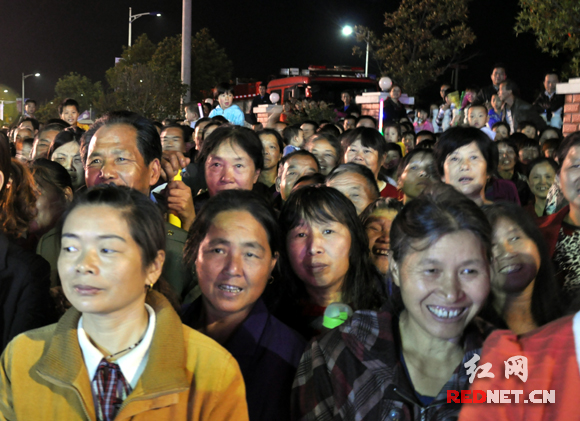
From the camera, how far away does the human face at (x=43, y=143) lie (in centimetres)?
628

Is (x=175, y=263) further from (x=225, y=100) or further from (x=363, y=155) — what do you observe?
(x=225, y=100)

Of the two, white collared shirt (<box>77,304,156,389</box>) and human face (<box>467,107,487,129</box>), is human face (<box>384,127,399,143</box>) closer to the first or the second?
human face (<box>467,107,487,129</box>)

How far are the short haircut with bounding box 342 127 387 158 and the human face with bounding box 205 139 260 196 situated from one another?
1.67 m

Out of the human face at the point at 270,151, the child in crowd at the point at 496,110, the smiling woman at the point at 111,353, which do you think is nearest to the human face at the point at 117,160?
the smiling woman at the point at 111,353

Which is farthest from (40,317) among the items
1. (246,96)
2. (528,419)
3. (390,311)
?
(246,96)

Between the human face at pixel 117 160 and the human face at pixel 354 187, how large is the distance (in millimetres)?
1357

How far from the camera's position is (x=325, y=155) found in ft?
19.9

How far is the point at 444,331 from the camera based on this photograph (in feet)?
7.74

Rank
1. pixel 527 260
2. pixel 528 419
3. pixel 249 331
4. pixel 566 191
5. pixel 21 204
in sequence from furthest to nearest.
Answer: pixel 566 191 < pixel 21 204 < pixel 527 260 < pixel 249 331 < pixel 528 419

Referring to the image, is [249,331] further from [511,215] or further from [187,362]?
[511,215]

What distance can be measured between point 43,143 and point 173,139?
1.28 metres

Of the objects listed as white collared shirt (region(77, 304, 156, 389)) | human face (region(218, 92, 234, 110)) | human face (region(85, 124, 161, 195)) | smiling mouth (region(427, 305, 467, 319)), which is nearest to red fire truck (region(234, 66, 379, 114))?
human face (region(218, 92, 234, 110))

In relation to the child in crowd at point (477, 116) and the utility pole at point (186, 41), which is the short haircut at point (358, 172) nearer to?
the child in crowd at point (477, 116)

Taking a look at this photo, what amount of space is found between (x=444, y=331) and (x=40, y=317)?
5.34ft
